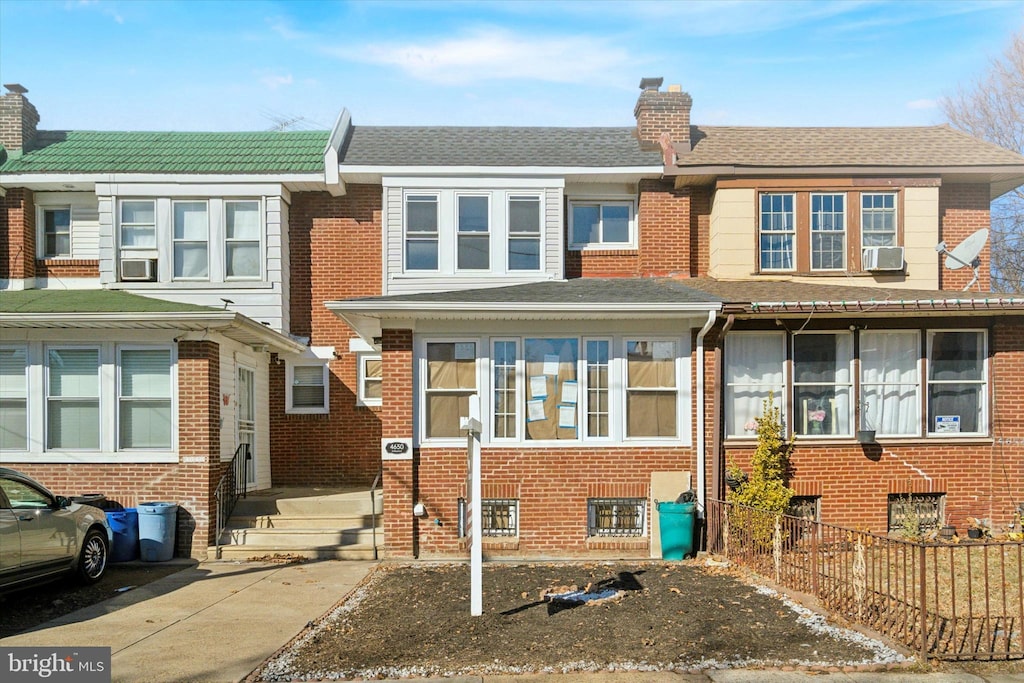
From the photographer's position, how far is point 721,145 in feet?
54.4

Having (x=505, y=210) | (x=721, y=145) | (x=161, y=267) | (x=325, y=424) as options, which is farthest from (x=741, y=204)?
(x=161, y=267)

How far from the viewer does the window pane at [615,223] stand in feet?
54.9

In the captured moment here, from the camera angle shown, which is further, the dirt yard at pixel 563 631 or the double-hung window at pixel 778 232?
the double-hung window at pixel 778 232

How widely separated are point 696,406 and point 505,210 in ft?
16.9

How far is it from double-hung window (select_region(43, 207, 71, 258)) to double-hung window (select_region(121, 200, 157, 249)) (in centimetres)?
167

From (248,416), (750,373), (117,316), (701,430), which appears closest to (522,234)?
(750,373)

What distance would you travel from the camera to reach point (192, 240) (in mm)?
16266

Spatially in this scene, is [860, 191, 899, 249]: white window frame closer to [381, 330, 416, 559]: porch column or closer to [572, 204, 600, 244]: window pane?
[572, 204, 600, 244]: window pane

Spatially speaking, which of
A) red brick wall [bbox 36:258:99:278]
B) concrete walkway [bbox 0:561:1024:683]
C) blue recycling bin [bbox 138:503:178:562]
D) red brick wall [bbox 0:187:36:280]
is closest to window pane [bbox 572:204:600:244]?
concrete walkway [bbox 0:561:1024:683]

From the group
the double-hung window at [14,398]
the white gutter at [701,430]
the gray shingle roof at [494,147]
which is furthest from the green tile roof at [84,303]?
the white gutter at [701,430]

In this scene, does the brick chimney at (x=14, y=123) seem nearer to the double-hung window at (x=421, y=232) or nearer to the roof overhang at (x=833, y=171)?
the double-hung window at (x=421, y=232)

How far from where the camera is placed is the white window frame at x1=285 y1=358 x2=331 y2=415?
16969mm

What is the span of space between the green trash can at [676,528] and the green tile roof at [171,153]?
8815 mm

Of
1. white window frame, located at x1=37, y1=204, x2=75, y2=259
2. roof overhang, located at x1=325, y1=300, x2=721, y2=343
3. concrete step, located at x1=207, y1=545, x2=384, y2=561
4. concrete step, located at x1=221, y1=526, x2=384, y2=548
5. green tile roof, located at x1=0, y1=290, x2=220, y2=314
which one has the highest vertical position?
white window frame, located at x1=37, y1=204, x2=75, y2=259
